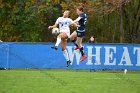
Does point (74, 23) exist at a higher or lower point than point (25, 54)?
higher

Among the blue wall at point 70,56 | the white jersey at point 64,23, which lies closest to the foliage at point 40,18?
the blue wall at point 70,56

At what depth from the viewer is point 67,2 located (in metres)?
40.6

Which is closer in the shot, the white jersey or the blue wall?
the white jersey

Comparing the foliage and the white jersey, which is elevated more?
the white jersey

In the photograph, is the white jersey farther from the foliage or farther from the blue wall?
the foliage

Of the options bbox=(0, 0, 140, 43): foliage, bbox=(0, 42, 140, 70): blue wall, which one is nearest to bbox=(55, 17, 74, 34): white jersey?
bbox=(0, 42, 140, 70): blue wall

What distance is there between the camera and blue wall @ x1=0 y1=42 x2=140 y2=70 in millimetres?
23453

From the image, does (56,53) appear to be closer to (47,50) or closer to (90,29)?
(47,50)

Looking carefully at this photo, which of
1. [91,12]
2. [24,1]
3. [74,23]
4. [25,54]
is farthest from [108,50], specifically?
[24,1]

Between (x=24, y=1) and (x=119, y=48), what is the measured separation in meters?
Answer: 19.2

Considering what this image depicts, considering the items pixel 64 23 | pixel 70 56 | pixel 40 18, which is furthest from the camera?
pixel 40 18

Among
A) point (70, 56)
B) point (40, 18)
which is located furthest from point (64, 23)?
point (40, 18)

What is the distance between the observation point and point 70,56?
23797mm

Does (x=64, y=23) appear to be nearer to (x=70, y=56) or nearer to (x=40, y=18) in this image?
(x=70, y=56)
